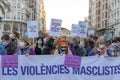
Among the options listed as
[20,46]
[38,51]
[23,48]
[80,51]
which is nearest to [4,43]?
[20,46]

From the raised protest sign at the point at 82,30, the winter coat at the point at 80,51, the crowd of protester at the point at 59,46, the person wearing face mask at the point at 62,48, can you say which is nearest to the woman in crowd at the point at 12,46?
the crowd of protester at the point at 59,46

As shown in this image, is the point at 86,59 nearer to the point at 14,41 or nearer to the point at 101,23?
the point at 14,41

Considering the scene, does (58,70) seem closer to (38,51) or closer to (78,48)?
(38,51)

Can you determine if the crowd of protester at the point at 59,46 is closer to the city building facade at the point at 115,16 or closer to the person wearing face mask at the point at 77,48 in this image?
the person wearing face mask at the point at 77,48

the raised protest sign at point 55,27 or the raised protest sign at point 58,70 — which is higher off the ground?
the raised protest sign at point 55,27

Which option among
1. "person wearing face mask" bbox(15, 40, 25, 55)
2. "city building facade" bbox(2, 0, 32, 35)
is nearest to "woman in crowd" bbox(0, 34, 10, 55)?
"person wearing face mask" bbox(15, 40, 25, 55)

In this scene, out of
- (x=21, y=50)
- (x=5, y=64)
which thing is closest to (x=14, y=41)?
(x=21, y=50)

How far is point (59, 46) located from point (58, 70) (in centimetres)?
185

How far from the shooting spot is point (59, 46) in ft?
40.0

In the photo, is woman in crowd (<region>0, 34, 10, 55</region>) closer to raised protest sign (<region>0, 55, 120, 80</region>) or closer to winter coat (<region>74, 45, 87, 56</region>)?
raised protest sign (<region>0, 55, 120, 80</region>)

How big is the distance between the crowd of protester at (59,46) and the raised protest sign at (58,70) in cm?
35

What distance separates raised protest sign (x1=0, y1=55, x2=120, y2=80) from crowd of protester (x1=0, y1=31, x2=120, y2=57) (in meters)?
0.35

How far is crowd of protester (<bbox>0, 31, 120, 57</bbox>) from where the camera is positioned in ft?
37.6

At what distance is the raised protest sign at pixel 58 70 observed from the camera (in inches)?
409
